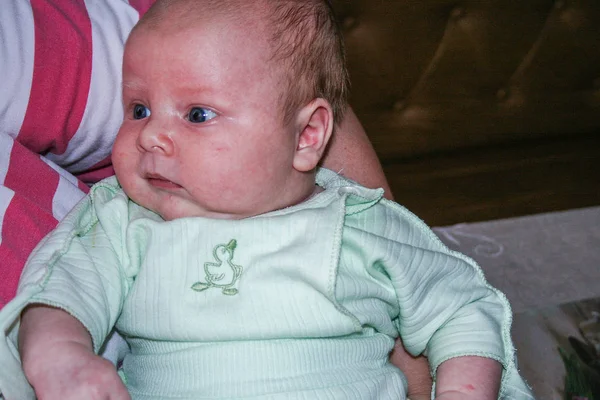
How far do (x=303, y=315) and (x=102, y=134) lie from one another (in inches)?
16.9

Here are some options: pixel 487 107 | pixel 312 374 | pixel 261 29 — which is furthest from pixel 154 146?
pixel 487 107

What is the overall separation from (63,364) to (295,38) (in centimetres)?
50

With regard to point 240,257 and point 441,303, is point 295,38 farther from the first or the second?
point 441,303

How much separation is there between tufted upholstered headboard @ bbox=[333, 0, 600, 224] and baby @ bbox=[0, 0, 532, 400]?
862 millimetres

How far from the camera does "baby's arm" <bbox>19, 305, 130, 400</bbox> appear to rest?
736 millimetres

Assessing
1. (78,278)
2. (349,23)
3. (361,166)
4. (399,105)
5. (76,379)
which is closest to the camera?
(76,379)

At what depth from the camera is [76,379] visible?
74 centimetres

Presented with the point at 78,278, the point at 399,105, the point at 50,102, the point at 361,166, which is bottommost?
the point at 78,278

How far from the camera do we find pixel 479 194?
2.10 meters

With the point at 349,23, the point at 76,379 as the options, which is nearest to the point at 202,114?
the point at 76,379

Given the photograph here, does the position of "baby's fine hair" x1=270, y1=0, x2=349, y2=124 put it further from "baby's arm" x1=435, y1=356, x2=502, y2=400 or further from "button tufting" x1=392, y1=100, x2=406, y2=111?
"button tufting" x1=392, y1=100, x2=406, y2=111

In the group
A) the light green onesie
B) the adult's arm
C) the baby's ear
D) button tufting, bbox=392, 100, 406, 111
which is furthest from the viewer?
button tufting, bbox=392, 100, 406, 111

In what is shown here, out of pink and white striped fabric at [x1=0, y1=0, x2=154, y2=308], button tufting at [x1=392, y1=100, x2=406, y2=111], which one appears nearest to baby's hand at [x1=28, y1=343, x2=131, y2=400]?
pink and white striped fabric at [x1=0, y1=0, x2=154, y2=308]

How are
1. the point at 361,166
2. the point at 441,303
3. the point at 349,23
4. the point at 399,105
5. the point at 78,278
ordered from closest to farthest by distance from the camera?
the point at 78,278
the point at 441,303
the point at 361,166
the point at 349,23
the point at 399,105
